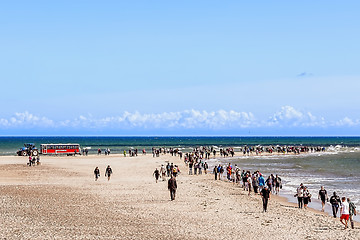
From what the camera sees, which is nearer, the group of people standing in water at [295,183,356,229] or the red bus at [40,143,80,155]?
the group of people standing in water at [295,183,356,229]

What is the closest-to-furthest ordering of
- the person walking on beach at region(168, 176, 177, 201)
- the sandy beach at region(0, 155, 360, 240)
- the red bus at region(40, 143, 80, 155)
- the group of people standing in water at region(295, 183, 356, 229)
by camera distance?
the sandy beach at region(0, 155, 360, 240)
the group of people standing in water at region(295, 183, 356, 229)
the person walking on beach at region(168, 176, 177, 201)
the red bus at region(40, 143, 80, 155)

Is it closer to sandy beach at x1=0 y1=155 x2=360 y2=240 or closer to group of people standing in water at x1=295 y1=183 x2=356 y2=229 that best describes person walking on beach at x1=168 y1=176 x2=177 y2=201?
sandy beach at x1=0 y1=155 x2=360 y2=240

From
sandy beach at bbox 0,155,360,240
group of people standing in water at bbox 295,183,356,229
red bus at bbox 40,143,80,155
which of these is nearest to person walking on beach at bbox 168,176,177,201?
sandy beach at bbox 0,155,360,240

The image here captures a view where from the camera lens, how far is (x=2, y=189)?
30328 millimetres

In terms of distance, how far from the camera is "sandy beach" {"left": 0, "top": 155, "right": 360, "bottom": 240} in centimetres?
1752

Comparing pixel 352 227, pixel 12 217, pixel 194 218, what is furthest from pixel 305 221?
pixel 12 217

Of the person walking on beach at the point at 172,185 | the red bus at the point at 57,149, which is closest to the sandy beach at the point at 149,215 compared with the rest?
the person walking on beach at the point at 172,185

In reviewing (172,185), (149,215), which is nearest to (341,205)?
(149,215)

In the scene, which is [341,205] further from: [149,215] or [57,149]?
[57,149]

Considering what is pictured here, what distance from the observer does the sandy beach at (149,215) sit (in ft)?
57.5

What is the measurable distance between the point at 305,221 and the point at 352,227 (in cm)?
208

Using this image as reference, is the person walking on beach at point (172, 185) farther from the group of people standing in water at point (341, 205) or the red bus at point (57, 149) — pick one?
the red bus at point (57, 149)

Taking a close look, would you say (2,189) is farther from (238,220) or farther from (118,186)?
(238,220)

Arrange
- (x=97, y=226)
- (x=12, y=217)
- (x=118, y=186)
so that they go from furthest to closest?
(x=118, y=186) → (x=12, y=217) → (x=97, y=226)
